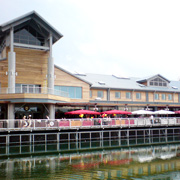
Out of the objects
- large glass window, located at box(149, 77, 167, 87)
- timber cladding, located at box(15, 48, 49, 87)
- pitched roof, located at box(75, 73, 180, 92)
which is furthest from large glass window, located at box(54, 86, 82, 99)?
large glass window, located at box(149, 77, 167, 87)

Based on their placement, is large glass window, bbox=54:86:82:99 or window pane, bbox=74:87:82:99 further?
window pane, bbox=74:87:82:99

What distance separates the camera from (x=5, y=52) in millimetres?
39188

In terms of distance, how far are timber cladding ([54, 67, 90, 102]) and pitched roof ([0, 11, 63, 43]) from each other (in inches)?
205

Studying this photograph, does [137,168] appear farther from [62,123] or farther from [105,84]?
[105,84]

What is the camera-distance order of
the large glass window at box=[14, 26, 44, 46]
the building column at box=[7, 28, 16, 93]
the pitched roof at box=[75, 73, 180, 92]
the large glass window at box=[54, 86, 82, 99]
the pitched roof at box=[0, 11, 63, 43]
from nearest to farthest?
1. the building column at box=[7, 28, 16, 93]
2. the pitched roof at box=[0, 11, 63, 43]
3. the large glass window at box=[14, 26, 44, 46]
4. the large glass window at box=[54, 86, 82, 99]
5. the pitched roof at box=[75, 73, 180, 92]

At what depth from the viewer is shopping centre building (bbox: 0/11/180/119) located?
36062 mm

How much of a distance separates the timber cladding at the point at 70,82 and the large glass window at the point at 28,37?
15.2ft

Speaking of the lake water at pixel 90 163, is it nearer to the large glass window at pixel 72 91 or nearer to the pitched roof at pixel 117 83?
the large glass window at pixel 72 91

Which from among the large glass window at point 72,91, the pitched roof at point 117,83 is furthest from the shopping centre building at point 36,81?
the pitched roof at point 117,83

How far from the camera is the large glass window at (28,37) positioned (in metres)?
39.3

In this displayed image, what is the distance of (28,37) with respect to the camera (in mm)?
39844

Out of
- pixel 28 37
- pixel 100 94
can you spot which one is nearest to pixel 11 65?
pixel 28 37

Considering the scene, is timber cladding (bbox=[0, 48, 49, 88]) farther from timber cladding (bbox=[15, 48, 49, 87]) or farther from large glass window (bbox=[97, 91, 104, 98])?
large glass window (bbox=[97, 91, 104, 98])

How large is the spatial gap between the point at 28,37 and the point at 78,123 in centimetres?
1371
